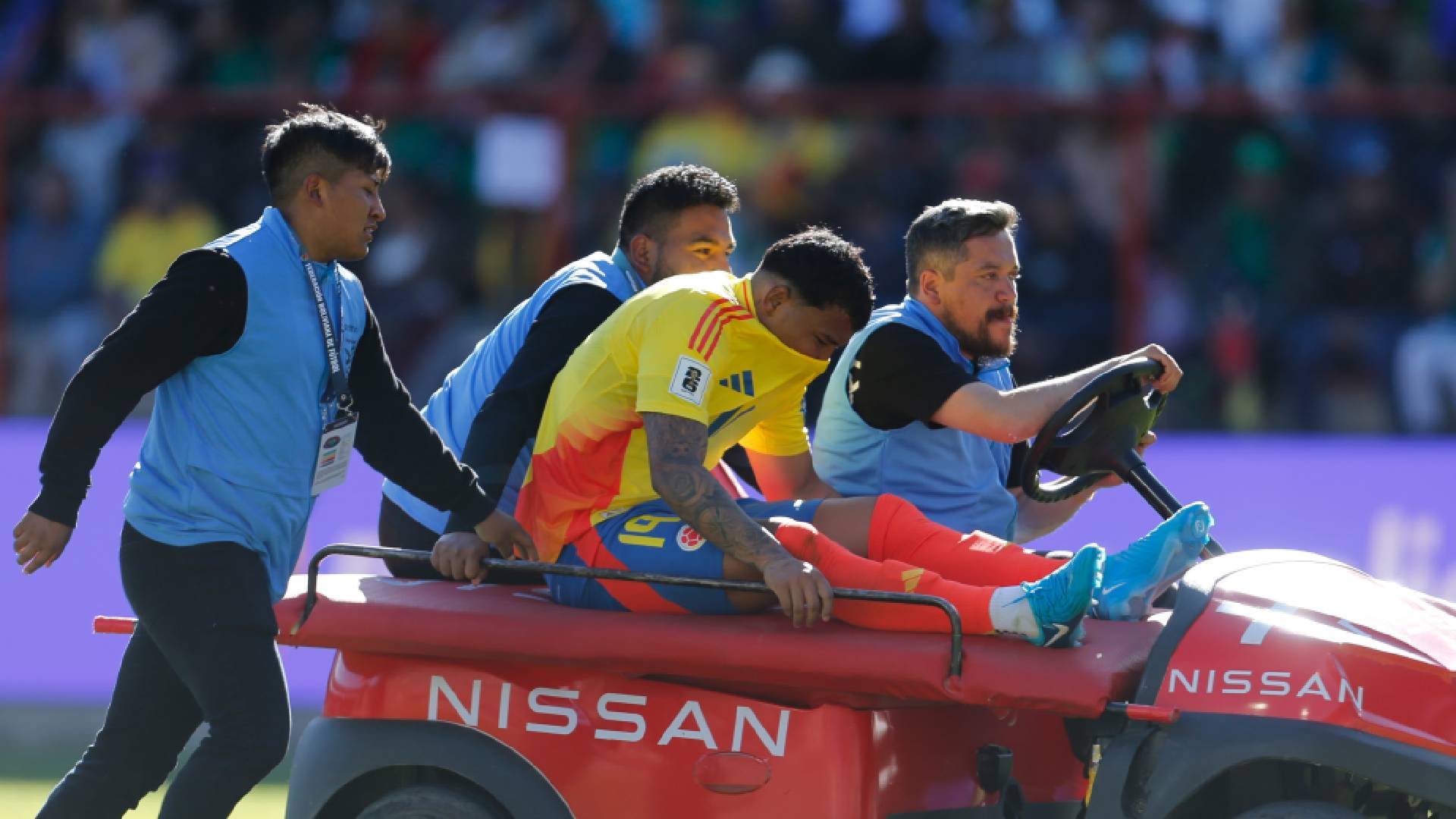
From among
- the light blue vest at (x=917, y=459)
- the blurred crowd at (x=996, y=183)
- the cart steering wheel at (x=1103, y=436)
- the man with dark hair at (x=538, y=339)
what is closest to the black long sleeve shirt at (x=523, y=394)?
the man with dark hair at (x=538, y=339)

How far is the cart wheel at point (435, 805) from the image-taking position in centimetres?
400

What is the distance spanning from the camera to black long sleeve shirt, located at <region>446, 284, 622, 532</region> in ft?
14.2

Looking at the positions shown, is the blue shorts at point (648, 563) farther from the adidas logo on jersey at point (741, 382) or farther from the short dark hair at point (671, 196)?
the short dark hair at point (671, 196)

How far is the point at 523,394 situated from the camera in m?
4.37

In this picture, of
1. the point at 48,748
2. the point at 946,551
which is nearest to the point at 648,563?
the point at 946,551

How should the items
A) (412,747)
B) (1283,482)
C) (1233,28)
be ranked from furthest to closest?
(1233,28)
(1283,482)
(412,747)

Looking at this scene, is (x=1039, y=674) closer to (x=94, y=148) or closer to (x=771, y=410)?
(x=771, y=410)

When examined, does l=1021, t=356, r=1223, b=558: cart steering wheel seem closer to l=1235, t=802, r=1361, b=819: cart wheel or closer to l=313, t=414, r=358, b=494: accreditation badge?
l=1235, t=802, r=1361, b=819: cart wheel

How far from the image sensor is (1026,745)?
165 inches

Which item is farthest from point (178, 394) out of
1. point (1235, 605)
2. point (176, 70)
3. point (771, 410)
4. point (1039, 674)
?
point (176, 70)

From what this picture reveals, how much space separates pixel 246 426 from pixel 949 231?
167 cm

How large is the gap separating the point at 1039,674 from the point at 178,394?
1753 mm

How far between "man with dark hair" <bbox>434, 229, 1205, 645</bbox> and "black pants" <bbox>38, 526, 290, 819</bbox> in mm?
478

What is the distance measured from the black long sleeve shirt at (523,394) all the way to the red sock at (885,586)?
684 mm
